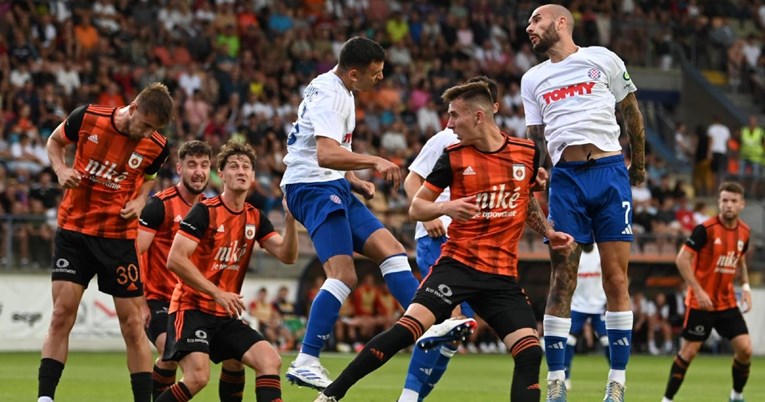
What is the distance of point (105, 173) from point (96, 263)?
0.73 meters

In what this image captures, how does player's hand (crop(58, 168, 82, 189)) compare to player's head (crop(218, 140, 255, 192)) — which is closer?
player's head (crop(218, 140, 255, 192))

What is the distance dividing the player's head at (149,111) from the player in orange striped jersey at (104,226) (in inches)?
0.5

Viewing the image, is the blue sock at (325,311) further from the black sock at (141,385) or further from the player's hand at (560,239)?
Answer: the player's hand at (560,239)

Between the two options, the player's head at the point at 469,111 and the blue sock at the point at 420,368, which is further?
the blue sock at the point at 420,368

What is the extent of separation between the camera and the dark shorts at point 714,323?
1520 centimetres

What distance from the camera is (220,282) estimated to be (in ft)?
33.5

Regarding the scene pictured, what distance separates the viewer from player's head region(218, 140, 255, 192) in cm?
1023

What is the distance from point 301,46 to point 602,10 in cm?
1098

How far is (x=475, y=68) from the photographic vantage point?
34.0m

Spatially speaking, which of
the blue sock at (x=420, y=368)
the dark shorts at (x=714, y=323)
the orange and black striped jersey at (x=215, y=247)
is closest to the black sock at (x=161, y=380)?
the orange and black striped jersey at (x=215, y=247)

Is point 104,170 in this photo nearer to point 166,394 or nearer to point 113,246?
point 113,246

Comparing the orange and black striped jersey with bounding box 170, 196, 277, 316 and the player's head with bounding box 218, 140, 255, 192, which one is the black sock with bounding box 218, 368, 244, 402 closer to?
the orange and black striped jersey with bounding box 170, 196, 277, 316

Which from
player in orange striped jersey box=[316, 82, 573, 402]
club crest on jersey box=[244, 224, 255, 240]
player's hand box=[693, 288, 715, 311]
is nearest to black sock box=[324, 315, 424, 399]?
player in orange striped jersey box=[316, 82, 573, 402]

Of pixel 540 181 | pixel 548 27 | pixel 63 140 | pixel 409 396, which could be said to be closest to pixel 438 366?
pixel 409 396
